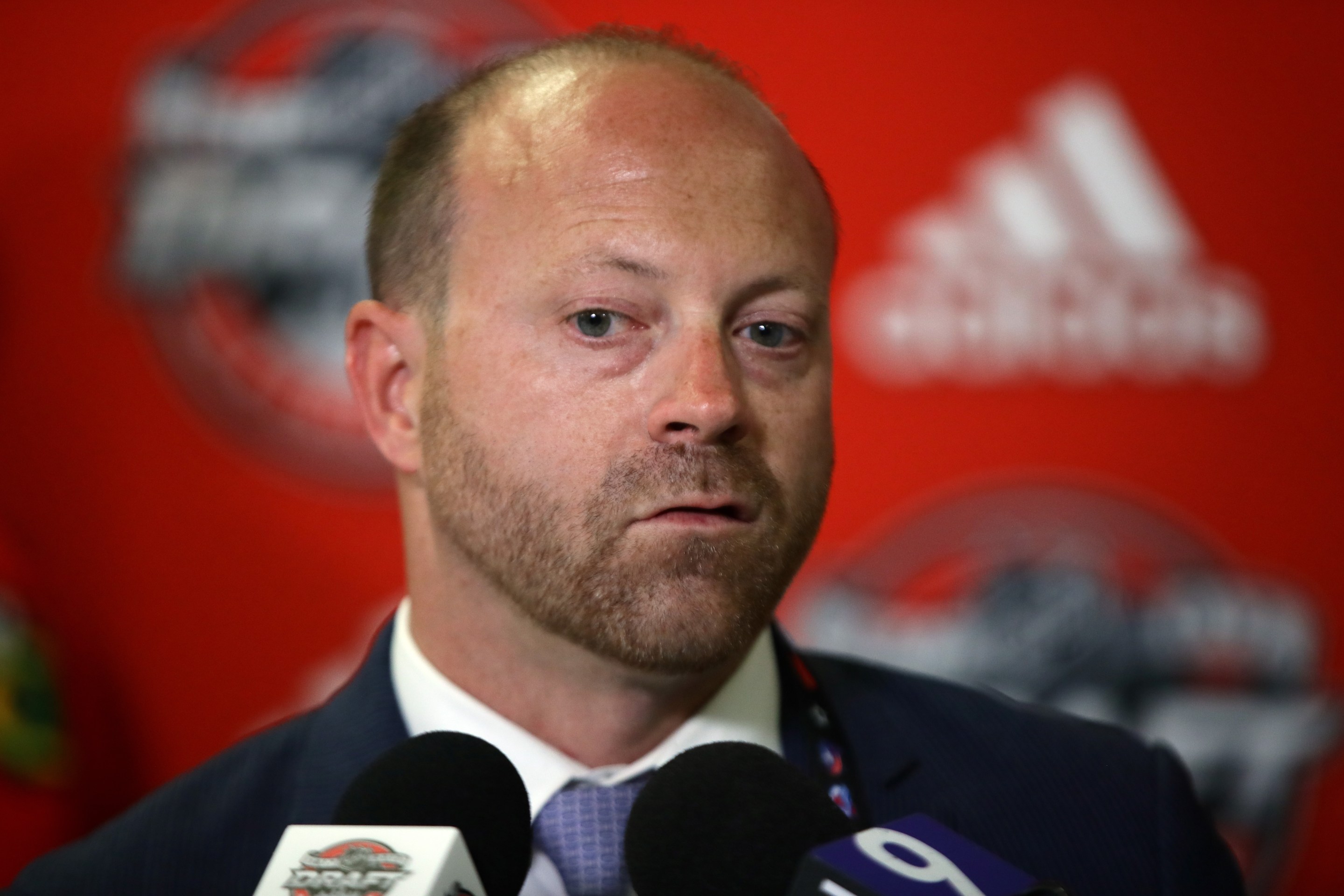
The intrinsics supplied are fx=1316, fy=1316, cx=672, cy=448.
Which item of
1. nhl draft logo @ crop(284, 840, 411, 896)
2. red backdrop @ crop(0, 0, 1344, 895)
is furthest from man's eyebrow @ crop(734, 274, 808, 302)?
red backdrop @ crop(0, 0, 1344, 895)

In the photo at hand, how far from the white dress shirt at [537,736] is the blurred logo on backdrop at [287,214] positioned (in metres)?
0.78

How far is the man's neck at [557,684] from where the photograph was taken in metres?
1.10

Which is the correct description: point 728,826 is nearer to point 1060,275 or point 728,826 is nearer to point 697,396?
point 697,396

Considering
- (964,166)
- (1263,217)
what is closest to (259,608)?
(964,166)

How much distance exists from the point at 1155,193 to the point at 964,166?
0.30 meters

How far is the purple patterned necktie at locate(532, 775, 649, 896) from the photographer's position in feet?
3.45

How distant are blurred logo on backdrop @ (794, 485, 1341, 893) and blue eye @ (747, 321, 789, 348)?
3.12 feet

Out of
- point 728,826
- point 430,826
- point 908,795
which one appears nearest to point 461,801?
point 430,826

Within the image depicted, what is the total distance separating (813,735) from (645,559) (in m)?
0.31

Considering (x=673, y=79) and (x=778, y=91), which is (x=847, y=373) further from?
(x=673, y=79)

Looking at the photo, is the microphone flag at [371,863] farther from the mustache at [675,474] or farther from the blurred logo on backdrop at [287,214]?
the blurred logo on backdrop at [287,214]

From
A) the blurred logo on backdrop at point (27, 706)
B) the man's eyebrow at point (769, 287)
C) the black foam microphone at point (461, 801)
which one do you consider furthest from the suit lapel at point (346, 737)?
the blurred logo on backdrop at point (27, 706)

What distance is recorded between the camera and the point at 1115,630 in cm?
203

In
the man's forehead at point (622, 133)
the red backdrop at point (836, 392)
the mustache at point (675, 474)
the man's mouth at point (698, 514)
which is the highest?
the man's forehead at point (622, 133)
